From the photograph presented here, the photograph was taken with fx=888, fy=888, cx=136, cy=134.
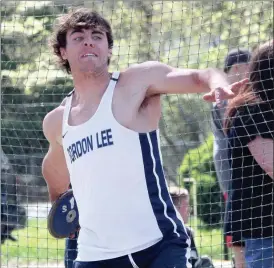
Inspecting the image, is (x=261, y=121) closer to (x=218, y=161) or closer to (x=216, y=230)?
(x=218, y=161)

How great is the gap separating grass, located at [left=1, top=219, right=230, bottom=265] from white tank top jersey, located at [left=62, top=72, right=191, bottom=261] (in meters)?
2.59

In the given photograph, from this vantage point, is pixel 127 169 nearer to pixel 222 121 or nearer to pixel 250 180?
pixel 250 180

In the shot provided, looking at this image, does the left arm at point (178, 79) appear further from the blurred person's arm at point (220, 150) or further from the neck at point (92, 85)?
the blurred person's arm at point (220, 150)

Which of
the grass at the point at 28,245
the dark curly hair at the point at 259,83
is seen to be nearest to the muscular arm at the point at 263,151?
the dark curly hair at the point at 259,83

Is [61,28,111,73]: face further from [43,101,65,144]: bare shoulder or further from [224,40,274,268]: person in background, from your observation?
[224,40,274,268]: person in background

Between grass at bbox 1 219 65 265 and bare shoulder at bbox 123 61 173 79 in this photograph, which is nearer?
bare shoulder at bbox 123 61 173 79

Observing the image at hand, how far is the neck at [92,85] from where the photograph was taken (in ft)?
13.7

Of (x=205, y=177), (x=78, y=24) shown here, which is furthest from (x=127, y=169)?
(x=205, y=177)

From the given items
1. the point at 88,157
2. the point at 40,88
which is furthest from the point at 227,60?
the point at 88,157

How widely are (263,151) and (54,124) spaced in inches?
46.3

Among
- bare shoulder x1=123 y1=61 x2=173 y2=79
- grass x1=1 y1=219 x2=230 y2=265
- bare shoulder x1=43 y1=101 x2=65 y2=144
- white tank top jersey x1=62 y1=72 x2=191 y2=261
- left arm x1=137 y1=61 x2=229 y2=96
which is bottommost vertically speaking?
grass x1=1 y1=219 x2=230 y2=265

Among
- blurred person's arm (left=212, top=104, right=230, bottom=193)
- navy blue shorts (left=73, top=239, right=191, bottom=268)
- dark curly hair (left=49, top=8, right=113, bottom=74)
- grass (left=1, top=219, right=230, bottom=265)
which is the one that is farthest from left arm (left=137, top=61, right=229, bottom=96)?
grass (left=1, top=219, right=230, bottom=265)

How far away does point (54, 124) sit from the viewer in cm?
442

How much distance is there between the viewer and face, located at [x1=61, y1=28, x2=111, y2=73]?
4.21 m
